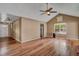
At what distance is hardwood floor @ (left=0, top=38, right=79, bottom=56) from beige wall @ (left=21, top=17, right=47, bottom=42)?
12 cm

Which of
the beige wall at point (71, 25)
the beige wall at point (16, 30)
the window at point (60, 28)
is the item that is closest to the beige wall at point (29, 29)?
the beige wall at point (16, 30)

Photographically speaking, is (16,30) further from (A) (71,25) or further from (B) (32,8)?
(A) (71,25)

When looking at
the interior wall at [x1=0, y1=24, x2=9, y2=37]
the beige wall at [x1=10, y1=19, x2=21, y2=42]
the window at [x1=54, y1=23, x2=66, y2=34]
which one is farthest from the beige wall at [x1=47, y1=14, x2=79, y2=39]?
the interior wall at [x1=0, y1=24, x2=9, y2=37]

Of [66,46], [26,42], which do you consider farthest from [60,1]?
[26,42]

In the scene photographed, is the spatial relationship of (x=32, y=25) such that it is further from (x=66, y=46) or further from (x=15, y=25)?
(x=66, y=46)

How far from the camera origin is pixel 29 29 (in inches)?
94.1

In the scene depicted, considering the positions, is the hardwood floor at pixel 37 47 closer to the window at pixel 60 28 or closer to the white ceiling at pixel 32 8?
the window at pixel 60 28

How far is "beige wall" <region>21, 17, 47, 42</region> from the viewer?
2.33 metres

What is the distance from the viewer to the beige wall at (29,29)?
2.33 metres

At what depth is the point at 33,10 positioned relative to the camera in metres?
2.36

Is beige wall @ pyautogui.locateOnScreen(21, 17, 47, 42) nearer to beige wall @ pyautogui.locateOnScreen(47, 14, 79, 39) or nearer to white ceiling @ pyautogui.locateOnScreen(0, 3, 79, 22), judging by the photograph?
white ceiling @ pyautogui.locateOnScreen(0, 3, 79, 22)

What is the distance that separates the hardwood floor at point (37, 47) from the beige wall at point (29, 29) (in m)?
0.12

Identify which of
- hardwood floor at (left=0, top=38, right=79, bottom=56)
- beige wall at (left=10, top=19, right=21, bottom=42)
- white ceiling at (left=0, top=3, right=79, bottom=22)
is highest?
white ceiling at (left=0, top=3, right=79, bottom=22)

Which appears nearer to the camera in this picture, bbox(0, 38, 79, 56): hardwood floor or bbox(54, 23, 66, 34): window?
bbox(0, 38, 79, 56): hardwood floor
